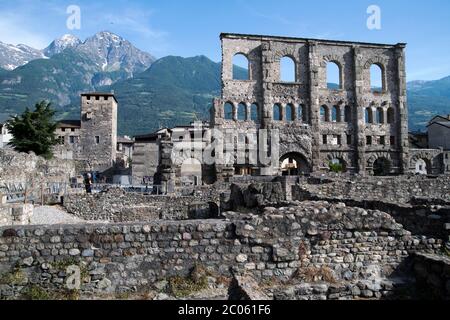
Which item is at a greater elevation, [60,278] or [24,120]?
[24,120]

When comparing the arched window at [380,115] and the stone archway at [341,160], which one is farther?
the arched window at [380,115]

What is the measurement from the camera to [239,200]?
1347cm

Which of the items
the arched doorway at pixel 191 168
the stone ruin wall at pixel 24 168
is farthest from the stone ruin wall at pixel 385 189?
the arched doorway at pixel 191 168

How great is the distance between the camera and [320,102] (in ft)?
142

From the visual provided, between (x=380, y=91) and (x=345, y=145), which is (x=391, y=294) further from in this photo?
(x=380, y=91)

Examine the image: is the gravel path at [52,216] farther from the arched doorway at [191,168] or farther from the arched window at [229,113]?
the arched doorway at [191,168]

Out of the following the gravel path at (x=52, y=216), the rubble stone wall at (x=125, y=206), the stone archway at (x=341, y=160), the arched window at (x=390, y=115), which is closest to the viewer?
the gravel path at (x=52, y=216)

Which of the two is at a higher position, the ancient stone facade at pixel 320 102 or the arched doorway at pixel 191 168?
the ancient stone facade at pixel 320 102

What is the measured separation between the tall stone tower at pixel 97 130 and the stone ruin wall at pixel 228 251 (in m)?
57.3

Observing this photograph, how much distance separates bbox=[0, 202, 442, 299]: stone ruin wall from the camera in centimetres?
627

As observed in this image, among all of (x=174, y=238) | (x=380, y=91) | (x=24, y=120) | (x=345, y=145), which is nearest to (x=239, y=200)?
(x=174, y=238)

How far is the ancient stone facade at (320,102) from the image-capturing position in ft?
136

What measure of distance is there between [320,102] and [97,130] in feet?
123
